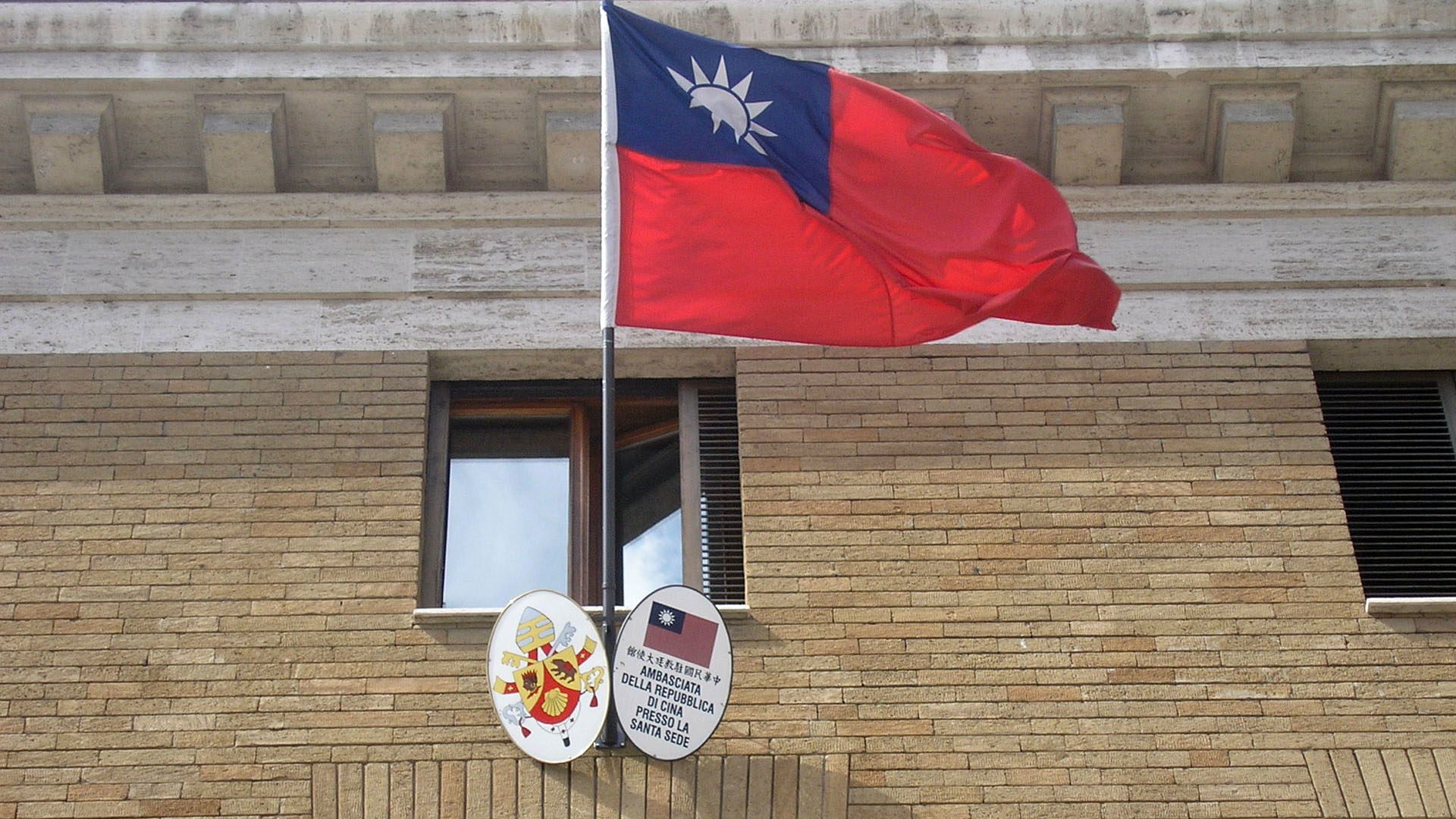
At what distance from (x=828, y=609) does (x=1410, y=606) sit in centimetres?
271

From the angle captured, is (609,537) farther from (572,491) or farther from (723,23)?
(723,23)

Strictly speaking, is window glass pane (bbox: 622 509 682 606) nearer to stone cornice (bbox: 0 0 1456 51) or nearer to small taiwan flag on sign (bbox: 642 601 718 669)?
small taiwan flag on sign (bbox: 642 601 718 669)

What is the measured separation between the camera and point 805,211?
784 cm

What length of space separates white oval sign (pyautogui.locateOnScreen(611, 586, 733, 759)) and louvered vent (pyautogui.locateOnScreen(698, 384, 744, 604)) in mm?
1131

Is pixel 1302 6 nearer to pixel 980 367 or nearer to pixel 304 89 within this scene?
pixel 980 367

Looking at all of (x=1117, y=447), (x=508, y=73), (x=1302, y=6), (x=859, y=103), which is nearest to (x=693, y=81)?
(x=859, y=103)

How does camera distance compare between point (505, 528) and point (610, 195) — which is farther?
point (505, 528)

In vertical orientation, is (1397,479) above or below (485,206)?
below

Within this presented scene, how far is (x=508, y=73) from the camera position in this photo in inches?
356

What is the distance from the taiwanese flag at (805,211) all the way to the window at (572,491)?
53.3 inches

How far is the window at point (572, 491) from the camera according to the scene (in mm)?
8453

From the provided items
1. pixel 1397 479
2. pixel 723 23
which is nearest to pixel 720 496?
pixel 723 23

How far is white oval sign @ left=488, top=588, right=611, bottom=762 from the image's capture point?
709 cm

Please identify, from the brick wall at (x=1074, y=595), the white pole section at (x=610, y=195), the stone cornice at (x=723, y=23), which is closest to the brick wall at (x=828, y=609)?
the brick wall at (x=1074, y=595)
